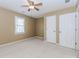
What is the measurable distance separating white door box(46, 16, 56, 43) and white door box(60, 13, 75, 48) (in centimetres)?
62

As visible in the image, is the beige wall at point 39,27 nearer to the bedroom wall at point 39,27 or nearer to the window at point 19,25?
the bedroom wall at point 39,27

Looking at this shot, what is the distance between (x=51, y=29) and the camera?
211 inches

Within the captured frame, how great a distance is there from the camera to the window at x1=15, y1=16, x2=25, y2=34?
18.9ft

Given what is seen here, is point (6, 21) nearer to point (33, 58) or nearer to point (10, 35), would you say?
point (10, 35)

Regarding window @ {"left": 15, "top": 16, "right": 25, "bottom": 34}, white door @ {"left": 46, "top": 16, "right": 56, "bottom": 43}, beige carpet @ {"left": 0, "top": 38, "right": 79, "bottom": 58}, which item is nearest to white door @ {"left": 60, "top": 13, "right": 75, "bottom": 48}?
beige carpet @ {"left": 0, "top": 38, "right": 79, "bottom": 58}

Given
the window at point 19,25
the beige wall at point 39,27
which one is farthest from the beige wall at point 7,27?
the beige wall at point 39,27

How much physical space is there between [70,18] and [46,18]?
197cm

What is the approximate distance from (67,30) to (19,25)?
358cm

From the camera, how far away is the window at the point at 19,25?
575cm

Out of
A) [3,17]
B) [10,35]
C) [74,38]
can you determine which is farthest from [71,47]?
[3,17]

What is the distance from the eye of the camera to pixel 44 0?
11.7ft

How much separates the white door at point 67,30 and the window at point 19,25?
10.4 ft

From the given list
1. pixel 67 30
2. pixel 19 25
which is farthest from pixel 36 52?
pixel 19 25

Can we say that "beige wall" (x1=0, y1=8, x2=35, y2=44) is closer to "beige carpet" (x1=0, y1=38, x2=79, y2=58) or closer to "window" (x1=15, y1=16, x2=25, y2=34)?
"window" (x1=15, y1=16, x2=25, y2=34)
